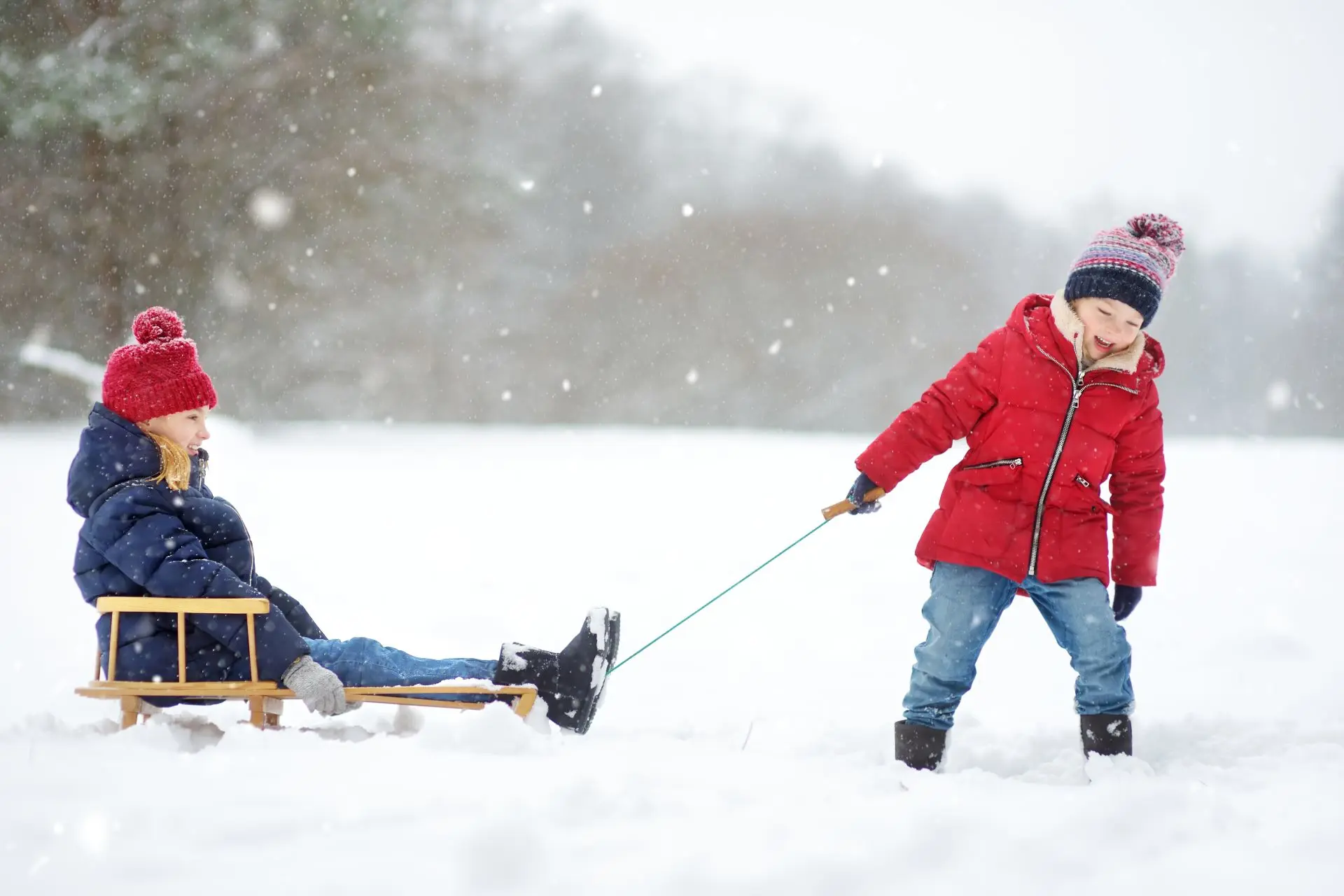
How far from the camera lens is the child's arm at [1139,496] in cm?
315

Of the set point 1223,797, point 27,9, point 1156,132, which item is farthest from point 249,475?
point 1156,132

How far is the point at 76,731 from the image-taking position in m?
2.94

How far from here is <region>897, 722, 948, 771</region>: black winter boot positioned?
305cm

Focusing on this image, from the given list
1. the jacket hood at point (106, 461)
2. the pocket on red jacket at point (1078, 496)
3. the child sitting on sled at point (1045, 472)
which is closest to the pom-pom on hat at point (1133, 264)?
the child sitting on sled at point (1045, 472)

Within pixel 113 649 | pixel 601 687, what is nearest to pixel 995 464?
pixel 601 687

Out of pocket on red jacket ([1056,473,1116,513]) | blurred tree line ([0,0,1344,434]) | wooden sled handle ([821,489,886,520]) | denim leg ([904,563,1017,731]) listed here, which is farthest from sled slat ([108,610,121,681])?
blurred tree line ([0,0,1344,434])

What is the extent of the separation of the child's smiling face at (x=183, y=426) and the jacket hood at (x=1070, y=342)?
2349 millimetres

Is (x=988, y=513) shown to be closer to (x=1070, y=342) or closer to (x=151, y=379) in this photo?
(x=1070, y=342)

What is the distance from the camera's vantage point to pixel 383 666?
314cm

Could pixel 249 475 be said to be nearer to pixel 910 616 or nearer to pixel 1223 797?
pixel 910 616

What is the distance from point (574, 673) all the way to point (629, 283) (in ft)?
65.6

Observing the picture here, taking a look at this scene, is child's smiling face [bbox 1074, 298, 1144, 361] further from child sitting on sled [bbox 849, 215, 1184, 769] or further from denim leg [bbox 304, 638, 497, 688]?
denim leg [bbox 304, 638, 497, 688]

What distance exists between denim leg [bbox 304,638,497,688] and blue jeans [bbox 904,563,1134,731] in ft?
4.08

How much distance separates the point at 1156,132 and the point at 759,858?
26240 millimetres
